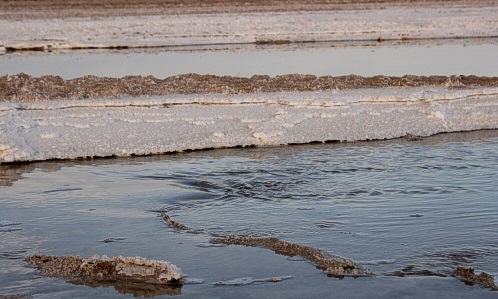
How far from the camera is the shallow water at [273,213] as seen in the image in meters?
6.28

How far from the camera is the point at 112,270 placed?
21.1 ft

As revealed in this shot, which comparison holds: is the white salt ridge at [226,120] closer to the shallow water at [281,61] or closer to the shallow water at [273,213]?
the shallow water at [273,213]

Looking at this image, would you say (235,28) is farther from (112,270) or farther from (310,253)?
(112,270)

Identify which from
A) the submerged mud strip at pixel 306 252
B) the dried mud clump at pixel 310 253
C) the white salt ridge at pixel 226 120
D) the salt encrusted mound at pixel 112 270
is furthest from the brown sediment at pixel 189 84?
the salt encrusted mound at pixel 112 270

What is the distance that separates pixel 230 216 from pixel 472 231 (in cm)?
218

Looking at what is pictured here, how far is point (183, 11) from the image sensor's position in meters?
41.7

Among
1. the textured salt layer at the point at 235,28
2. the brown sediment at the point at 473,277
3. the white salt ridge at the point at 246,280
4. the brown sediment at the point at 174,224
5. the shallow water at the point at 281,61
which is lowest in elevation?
the white salt ridge at the point at 246,280

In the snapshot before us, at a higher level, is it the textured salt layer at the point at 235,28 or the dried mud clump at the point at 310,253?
the textured salt layer at the point at 235,28

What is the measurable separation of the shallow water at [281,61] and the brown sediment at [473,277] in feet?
39.5

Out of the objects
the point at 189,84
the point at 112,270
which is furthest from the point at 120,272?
the point at 189,84

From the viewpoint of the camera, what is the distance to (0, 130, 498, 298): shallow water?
20.6 feet

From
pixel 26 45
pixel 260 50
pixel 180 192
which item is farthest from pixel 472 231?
pixel 26 45

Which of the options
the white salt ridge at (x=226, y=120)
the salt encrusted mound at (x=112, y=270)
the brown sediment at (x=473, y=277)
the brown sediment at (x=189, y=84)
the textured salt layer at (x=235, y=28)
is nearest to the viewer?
the brown sediment at (x=473, y=277)

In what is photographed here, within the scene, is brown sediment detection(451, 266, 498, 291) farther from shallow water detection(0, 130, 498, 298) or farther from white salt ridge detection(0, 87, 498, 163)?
white salt ridge detection(0, 87, 498, 163)
